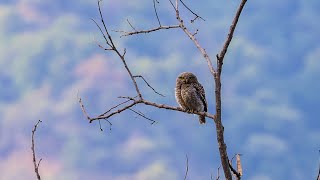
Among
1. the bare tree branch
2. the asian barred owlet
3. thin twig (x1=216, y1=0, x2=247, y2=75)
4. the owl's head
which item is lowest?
the bare tree branch

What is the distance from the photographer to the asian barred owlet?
11.9 meters

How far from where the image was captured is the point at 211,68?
231 inches

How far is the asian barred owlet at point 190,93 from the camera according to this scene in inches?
467

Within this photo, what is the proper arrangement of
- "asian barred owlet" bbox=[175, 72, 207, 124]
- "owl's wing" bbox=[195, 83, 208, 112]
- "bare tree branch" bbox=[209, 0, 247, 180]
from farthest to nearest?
"owl's wing" bbox=[195, 83, 208, 112] < "asian barred owlet" bbox=[175, 72, 207, 124] < "bare tree branch" bbox=[209, 0, 247, 180]

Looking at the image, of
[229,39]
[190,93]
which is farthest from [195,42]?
[190,93]

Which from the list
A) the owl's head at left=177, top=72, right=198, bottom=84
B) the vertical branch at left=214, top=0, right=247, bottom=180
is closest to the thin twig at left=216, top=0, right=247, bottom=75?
the vertical branch at left=214, top=0, right=247, bottom=180

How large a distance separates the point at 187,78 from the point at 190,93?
21.4 inches

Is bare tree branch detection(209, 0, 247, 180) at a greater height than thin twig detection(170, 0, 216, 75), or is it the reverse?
thin twig detection(170, 0, 216, 75)

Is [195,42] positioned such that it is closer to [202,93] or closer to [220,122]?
[220,122]

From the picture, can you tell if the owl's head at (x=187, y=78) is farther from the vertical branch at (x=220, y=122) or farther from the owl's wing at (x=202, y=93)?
the vertical branch at (x=220, y=122)

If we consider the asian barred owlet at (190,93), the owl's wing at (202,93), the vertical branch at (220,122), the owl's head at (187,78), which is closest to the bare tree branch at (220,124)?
the vertical branch at (220,122)

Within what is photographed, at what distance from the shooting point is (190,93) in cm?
1193

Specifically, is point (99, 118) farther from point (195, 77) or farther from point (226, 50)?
point (195, 77)

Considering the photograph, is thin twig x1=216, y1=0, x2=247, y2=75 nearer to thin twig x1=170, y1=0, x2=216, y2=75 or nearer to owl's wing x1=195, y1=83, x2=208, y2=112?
thin twig x1=170, y1=0, x2=216, y2=75
